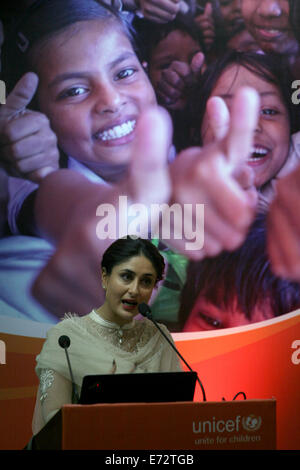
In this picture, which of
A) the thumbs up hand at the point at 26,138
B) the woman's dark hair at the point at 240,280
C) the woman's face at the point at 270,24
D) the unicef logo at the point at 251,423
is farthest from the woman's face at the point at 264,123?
the unicef logo at the point at 251,423

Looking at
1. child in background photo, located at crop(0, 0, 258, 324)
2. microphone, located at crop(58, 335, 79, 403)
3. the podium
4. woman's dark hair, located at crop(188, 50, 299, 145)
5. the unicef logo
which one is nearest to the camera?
the podium

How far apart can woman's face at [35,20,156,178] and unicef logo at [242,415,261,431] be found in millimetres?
2533

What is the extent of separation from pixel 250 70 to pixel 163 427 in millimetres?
3006

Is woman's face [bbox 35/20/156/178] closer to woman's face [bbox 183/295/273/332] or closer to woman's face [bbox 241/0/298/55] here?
woman's face [bbox 241/0/298/55]

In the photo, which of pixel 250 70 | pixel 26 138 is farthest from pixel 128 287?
pixel 250 70

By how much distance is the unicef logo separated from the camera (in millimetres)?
1994

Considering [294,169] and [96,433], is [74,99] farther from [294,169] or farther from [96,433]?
[96,433]

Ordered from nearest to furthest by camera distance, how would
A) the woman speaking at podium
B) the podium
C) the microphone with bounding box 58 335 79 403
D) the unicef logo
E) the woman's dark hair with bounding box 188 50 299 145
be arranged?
the podium
the unicef logo
the microphone with bounding box 58 335 79 403
the woman speaking at podium
the woman's dark hair with bounding box 188 50 299 145

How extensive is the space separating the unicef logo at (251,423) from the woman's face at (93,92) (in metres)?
2.53

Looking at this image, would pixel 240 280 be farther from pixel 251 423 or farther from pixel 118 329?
pixel 251 423

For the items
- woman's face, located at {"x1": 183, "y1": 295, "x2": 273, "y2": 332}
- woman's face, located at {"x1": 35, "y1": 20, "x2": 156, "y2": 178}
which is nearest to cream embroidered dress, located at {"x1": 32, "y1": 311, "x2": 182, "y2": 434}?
woman's face, located at {"x1": 183, "y1": 295, "x2": 273, "y2": 332}

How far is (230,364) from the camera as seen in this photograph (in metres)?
4.36

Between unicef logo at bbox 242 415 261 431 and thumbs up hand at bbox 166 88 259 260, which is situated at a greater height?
thumbs up hand at bbox 166 88 259 260

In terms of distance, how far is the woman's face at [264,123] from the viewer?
4383 millimetres
